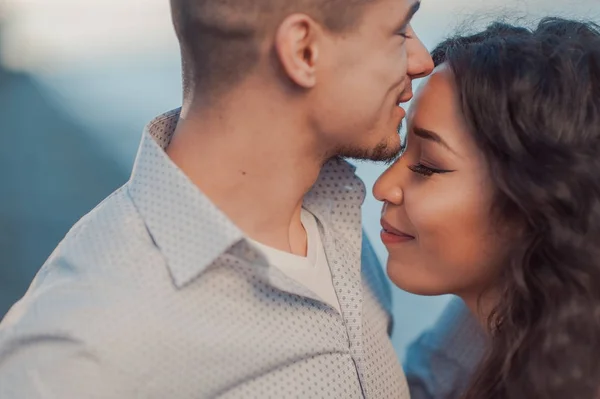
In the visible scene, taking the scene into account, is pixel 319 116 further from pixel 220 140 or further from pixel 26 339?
pixel 26 339

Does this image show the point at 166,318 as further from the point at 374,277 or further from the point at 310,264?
the point at 374,277

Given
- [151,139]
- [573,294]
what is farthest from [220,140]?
[573,294]

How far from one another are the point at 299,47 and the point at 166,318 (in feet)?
1.25

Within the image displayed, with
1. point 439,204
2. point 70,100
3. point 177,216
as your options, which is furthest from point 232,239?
point 70,100

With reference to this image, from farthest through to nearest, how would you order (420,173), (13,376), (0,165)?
(0,165), (420,173), (13,376)

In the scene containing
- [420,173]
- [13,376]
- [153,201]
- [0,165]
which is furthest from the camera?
[0,165]

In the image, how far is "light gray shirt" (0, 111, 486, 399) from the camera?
0.92 meters

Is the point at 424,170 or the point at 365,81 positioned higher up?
the point at 365,81

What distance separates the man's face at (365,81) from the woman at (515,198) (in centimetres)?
9

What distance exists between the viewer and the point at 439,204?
1164 millimetres

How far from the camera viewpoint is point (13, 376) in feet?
3.02

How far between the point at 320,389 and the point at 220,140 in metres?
0.36

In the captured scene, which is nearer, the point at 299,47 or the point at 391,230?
the point at 299,47

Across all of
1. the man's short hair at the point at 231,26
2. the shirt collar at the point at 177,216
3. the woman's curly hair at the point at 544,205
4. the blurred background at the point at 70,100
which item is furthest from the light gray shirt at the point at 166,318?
the blurred background at the point at 70,100
